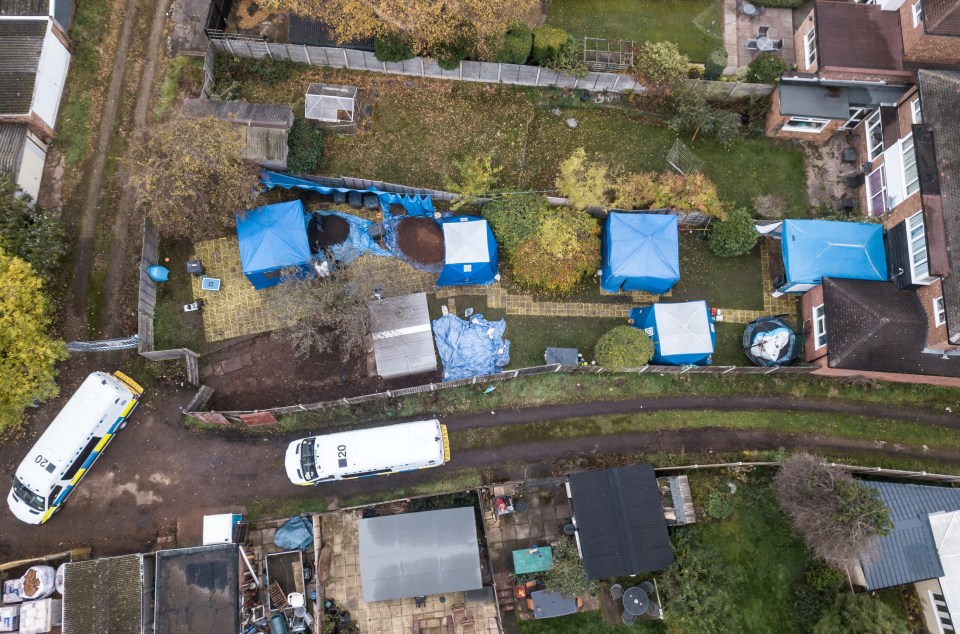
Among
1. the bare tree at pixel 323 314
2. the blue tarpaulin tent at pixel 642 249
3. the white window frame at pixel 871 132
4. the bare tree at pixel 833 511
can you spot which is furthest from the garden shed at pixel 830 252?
the bare tree at pixel 323 314

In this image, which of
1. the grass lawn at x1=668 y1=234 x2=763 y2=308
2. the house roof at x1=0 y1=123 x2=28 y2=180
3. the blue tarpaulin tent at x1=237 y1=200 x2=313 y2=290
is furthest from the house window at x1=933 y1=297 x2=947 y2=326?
the house roof at x1=0 y1=123 x2=28 y2=180

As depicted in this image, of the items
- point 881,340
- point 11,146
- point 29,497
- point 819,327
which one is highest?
point 11,146

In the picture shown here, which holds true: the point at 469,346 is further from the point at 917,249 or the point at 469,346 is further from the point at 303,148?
the point at 917,249

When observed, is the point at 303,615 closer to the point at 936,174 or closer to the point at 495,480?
the point at 495,480

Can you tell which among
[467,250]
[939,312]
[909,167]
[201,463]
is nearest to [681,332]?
[467,250]

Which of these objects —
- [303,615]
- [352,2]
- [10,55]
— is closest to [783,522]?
[303,615]
